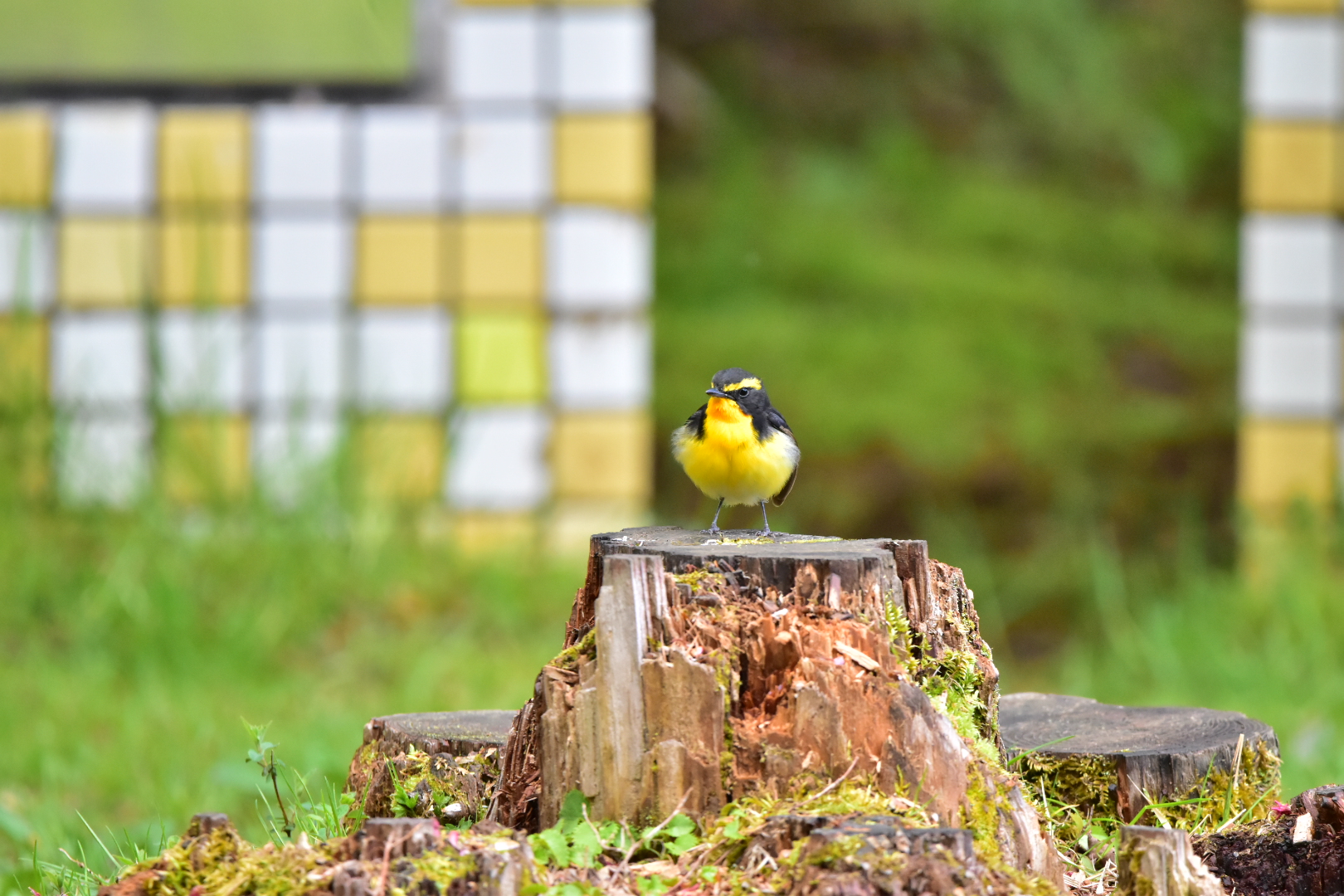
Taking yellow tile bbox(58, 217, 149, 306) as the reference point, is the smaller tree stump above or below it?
below

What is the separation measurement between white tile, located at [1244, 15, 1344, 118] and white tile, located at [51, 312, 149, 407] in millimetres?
4352

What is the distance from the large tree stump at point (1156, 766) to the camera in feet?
8.41

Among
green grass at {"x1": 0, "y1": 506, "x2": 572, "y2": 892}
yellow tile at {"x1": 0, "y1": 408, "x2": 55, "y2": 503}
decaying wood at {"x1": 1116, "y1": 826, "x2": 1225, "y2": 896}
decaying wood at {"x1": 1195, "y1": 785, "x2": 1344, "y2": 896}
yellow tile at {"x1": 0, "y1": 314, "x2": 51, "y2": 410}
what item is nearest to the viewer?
decaying wood at {"x1": 1116, "y1": 826, "x2": 1225, "y2": 896}

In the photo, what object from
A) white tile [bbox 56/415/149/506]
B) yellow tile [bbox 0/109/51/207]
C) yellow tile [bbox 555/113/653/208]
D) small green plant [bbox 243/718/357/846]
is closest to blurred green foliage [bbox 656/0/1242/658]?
yellow tile [bbox 555/113/653/208]

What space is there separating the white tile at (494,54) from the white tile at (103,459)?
1.73 meters

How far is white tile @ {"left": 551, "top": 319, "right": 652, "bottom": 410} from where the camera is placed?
5777 mm

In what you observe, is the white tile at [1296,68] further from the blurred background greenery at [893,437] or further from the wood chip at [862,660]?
the wood chip at [862,660]

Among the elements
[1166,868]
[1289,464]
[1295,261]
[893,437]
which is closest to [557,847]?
[1166,868]

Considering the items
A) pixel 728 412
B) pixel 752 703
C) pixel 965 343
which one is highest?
pixel 965 343

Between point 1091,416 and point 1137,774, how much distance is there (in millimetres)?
6754

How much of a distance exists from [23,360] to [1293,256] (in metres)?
4.81

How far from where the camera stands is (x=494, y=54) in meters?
5.68

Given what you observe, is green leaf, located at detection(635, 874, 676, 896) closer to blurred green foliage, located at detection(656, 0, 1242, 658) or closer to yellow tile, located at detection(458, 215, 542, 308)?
yellow tile, located at detection(458, 215, 542, 308)

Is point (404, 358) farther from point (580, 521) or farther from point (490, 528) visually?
point (580, 521)
